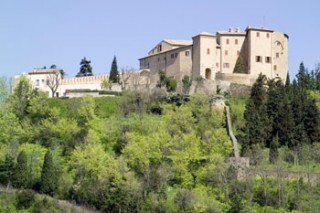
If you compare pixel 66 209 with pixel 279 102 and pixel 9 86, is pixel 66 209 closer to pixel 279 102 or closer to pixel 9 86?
pixel 279 102

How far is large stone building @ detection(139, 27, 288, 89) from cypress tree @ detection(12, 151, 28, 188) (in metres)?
19.3

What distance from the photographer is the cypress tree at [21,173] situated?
40.0 m

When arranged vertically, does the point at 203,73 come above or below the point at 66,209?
above

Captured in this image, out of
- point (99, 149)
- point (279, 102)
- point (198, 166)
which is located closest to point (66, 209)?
point (99, 149)

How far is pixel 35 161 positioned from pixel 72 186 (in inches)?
170

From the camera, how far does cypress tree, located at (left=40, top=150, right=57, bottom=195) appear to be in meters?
39.2

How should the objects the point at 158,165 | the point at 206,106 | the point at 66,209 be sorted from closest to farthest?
1. the point at 66,209
2. the point at 158,165
3. the point at 206,106

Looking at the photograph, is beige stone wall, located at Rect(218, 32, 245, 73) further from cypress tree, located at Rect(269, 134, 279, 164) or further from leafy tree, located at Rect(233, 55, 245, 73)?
cypress tree, located at Rect(269, 134, 279, 164)

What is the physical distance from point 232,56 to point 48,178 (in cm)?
2298

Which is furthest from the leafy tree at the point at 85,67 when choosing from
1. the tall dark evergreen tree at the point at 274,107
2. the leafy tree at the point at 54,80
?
the tall dark evergreen tree at the point at 274,107

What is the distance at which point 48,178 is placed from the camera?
3934 cm

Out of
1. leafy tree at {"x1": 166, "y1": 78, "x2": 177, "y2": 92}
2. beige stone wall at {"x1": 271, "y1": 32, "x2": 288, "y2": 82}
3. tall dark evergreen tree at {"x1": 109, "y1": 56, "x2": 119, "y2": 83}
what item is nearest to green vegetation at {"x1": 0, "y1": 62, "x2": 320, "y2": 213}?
leafy tree at {"x1": 166, "y1": 78, "x2": 177, "y2": 92}

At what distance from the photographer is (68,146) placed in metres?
44.0

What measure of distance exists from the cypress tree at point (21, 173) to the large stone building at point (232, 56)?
1927 centimetres
